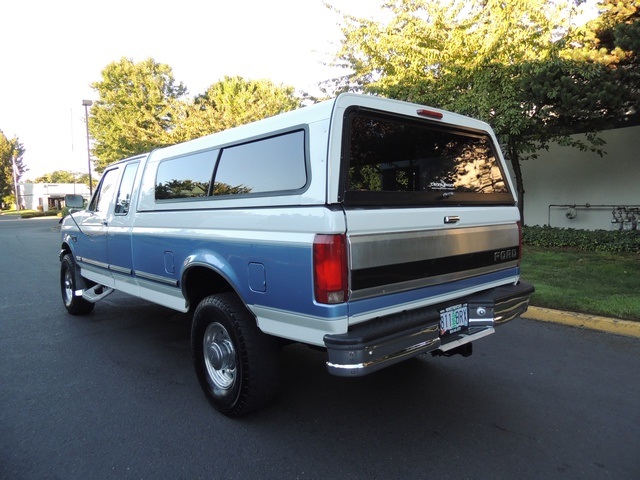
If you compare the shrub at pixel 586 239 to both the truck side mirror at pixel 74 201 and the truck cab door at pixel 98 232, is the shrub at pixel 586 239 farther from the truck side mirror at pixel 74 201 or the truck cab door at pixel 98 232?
the truck side mirror at pixel 74 201

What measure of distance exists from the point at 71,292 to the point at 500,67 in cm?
924

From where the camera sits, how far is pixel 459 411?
325 cm

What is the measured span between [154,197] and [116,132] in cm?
3069

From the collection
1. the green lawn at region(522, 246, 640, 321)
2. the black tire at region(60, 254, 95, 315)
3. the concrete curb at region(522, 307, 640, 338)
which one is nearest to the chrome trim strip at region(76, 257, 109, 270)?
the black tire at region(60, 254, 95, 315)

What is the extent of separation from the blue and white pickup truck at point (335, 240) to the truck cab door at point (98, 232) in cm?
111

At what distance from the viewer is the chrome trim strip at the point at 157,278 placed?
3.82m

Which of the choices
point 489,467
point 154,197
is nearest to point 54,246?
point 154,197

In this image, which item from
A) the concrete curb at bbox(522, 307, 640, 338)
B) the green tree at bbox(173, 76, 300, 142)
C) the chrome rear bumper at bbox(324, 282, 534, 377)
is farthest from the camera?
the green tree at bbox(173, 76, 300, 142)

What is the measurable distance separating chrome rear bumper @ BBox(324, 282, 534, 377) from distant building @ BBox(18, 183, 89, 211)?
6801 cm

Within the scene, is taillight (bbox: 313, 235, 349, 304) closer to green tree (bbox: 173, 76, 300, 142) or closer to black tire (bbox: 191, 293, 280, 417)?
black tire (bbox: 191, 293, 280, 417)

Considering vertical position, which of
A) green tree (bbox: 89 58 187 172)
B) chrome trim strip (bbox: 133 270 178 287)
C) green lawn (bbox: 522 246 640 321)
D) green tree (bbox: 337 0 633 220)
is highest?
green tree (bbox: 89 58 187 172)

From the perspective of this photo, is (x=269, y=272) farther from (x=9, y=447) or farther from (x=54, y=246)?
(x=54, y=246)

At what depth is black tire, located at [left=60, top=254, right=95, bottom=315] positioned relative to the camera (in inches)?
237

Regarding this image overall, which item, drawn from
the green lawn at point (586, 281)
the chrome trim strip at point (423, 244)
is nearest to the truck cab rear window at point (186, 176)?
the chrome trim strip at point (423, 244)
